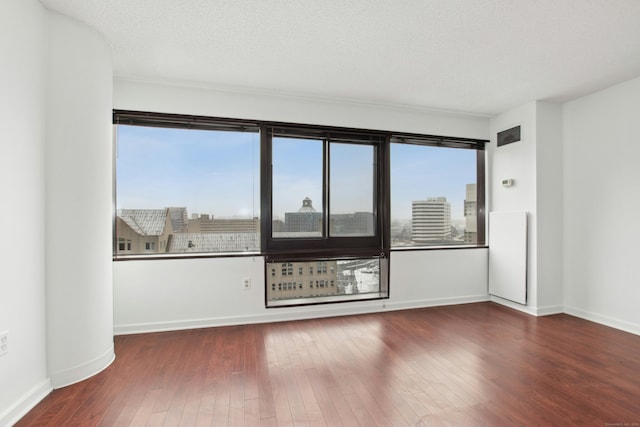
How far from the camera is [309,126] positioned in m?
3.75

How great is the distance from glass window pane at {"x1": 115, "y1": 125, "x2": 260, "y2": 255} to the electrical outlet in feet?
4.94

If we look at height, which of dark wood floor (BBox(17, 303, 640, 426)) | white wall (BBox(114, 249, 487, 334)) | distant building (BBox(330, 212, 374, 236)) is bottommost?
dark wood floor (BBox(17, 303, 640, 426))

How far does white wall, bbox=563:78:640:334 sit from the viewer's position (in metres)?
3.26

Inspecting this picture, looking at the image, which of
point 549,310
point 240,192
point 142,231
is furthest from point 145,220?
point 549,310

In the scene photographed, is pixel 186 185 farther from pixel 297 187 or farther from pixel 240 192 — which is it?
pixel 297 187

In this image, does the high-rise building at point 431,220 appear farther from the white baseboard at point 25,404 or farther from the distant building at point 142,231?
the white baseboard at point 25,404

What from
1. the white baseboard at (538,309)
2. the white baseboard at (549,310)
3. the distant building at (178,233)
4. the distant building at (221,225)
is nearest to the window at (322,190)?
the distant building at (221,225)

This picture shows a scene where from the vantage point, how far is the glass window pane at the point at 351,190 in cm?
392

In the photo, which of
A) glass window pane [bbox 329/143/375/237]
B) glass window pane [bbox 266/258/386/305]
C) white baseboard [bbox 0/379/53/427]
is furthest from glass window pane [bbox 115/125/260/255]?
white baseboard [bbox 0/379/53/427]

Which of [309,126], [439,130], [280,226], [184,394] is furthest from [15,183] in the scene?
[439,130]

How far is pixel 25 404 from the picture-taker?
191 cm

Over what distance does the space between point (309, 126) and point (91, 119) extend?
2160 millimetres

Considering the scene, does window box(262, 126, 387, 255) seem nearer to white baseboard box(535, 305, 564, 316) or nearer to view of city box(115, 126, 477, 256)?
view of city box(115, 126, 477, 256)

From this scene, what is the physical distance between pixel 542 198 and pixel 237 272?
3.81 m
